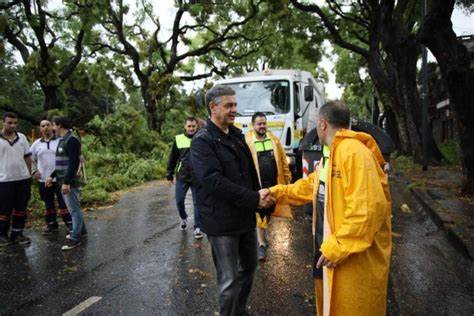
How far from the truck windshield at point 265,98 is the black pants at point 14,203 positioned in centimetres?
594

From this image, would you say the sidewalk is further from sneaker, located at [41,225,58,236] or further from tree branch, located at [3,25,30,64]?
tree branch, located at [3,25,30,64]

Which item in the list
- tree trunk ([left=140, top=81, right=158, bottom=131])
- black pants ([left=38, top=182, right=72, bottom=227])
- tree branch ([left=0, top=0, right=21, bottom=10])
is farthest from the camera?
tree trunk ([left=140, top=81, right=158, bottom=131])

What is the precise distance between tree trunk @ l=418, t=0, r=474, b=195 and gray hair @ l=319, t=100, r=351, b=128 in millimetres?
6796

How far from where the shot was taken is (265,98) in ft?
36.4

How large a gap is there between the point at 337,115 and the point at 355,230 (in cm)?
75

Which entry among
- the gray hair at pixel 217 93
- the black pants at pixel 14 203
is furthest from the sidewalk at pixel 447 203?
the black pants at pixel 14 203

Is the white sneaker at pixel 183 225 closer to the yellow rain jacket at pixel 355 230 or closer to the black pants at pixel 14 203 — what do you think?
the black pants at pixel 14 203

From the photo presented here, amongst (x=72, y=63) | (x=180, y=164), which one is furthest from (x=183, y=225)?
(x=72, y=63)

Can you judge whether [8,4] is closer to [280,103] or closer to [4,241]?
[280,103]

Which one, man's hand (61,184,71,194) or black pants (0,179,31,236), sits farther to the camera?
black pants (0,179,31,236)

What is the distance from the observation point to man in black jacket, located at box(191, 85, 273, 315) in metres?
2.99

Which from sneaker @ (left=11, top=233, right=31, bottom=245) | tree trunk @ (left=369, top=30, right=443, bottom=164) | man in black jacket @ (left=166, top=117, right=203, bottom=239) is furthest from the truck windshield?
sneaker @ (left=11, top=233, right=31, bottom=245)

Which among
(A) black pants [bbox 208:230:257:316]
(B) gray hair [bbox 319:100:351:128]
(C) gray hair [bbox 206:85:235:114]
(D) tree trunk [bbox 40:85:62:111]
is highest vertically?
(D) tree trunk [bbox 40:85:62:111]

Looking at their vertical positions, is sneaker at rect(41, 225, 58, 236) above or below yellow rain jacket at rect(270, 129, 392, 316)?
below
